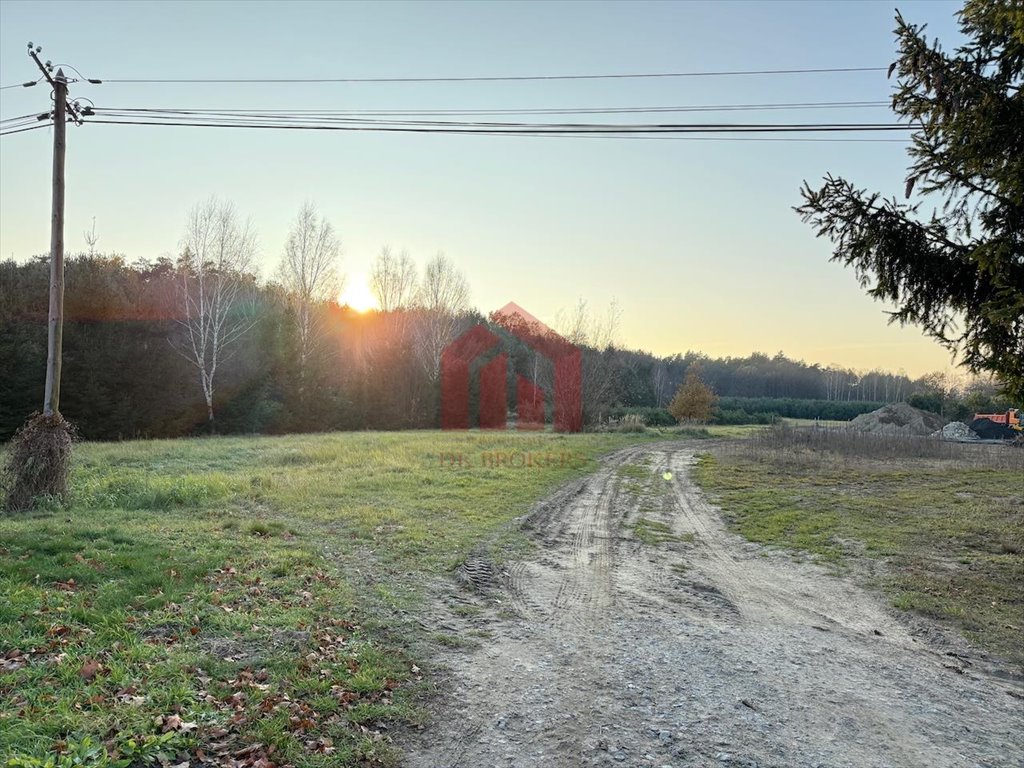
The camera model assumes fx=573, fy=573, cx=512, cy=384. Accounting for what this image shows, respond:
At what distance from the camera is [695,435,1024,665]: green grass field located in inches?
266

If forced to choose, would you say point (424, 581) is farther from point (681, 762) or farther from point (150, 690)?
point (681, 762)

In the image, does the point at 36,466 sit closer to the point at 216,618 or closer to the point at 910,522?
the point at 216,618

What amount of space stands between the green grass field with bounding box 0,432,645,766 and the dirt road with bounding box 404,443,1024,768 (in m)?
0.69

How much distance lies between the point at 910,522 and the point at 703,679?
29.0 ft

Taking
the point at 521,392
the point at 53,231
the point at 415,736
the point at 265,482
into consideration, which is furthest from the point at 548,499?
the point at 521,392

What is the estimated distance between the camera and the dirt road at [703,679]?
371 centimetres

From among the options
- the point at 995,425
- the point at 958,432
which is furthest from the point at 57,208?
the point at 995,425

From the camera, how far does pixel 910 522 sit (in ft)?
36.3

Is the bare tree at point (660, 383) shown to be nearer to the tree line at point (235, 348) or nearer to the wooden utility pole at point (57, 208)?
the tree line at point (235, 348)

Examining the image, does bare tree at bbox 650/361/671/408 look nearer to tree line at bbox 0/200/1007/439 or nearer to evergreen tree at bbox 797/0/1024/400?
tree line at bbox 0/200/1007/439

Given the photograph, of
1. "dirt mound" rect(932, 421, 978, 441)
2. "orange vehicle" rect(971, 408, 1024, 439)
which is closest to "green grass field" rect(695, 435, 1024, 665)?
"dirt mound" rect(932, 421, 978, 441)

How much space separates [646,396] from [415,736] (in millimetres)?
54199

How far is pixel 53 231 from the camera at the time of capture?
398 inches

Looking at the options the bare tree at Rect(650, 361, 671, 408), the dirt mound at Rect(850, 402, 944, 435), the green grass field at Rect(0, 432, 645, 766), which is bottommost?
the green grass field at Rect(0, 432, 645, 766)
